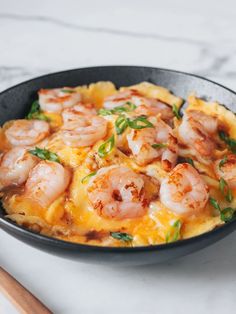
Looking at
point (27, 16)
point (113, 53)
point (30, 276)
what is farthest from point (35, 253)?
point (27, 16)

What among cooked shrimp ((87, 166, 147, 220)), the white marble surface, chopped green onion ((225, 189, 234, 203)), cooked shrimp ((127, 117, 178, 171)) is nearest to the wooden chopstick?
the white marble surface

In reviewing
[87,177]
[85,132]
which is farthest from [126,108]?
[87,177]

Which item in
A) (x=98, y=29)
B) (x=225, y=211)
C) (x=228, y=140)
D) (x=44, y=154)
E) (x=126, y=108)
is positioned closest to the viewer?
(x=225, y=211)

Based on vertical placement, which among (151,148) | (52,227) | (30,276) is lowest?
(30,276)

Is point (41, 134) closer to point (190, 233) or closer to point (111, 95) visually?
point (111, 95)

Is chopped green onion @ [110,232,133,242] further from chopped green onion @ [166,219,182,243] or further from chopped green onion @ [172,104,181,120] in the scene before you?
chopped green onion @ [172,104,181,120]

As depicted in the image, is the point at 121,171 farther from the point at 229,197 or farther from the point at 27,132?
the point at 27,132
